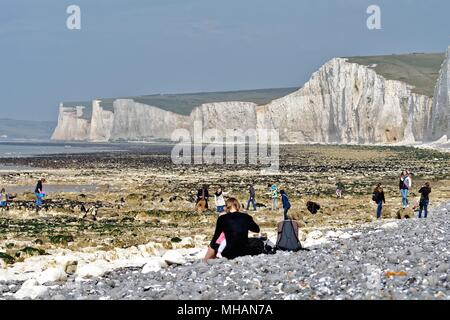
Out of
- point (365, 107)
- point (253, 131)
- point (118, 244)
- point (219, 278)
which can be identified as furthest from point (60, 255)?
point (253, 131)

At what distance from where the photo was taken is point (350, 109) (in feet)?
413

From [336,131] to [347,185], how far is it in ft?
326

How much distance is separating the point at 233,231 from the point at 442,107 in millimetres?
87914

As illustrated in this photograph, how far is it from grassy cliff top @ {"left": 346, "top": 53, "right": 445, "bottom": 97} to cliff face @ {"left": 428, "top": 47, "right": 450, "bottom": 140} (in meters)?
19.2

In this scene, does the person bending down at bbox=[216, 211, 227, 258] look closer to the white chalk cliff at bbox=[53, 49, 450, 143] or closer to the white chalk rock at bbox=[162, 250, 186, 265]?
the white chalk rock at bbox=[162, 250, 186, 265]

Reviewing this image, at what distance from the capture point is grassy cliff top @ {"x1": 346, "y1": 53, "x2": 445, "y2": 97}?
12619 cm

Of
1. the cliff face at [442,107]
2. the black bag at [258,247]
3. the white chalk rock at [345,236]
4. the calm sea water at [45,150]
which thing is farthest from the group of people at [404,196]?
the calm sea water at [45,150]

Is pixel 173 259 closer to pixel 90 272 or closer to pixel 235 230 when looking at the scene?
pixel 235 230

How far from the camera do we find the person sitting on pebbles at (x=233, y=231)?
484 inches

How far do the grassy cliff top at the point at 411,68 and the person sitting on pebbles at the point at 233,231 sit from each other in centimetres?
11002

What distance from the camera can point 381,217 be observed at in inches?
901

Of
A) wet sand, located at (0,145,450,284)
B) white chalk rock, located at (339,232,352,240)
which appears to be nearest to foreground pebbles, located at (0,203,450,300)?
white chalk rock, located at (339,232,352,240)

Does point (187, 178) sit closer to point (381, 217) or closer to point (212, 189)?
point (212, 189)

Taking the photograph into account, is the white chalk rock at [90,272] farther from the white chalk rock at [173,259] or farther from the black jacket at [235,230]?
the black jacket at [235,230]
